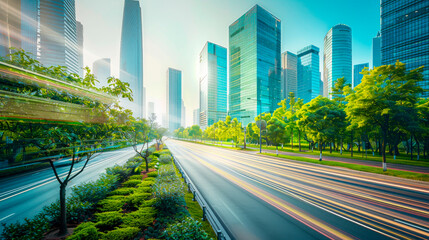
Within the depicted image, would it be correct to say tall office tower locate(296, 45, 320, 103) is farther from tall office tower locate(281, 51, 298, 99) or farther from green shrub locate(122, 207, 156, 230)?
green shrub locate(122, 207, 156, 230)

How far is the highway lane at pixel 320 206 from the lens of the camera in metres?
5.45

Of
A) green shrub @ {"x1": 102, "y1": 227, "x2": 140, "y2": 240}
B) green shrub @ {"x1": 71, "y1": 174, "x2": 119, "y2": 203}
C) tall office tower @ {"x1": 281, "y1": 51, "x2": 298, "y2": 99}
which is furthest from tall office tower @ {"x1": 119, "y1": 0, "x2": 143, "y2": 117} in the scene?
tall office tower @ {"x1": 281, "y1": 51, "x2": 298, "y2": 99}

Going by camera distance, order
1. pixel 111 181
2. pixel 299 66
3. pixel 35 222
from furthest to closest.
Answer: pixel 299 66 < pixel 111 181 < pixel 35 222

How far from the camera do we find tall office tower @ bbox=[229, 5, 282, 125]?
82.7 metres

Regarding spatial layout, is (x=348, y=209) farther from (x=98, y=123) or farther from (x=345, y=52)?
(x=345, y=52)

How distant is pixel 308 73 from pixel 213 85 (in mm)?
102295

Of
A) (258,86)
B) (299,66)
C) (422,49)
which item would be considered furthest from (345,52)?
(258,86)

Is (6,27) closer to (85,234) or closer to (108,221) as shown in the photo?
(108,221)

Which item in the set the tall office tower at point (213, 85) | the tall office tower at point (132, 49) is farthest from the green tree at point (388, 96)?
the tall office tower at point (132, 49)

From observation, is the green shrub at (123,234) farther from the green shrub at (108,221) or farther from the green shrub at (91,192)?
the green shrub at (91,192)

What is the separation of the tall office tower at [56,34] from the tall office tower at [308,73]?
554 ft

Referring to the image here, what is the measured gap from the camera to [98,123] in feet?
17.3

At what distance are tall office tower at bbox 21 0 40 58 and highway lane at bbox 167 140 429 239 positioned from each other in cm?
5463

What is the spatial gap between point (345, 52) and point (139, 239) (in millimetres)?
169113
